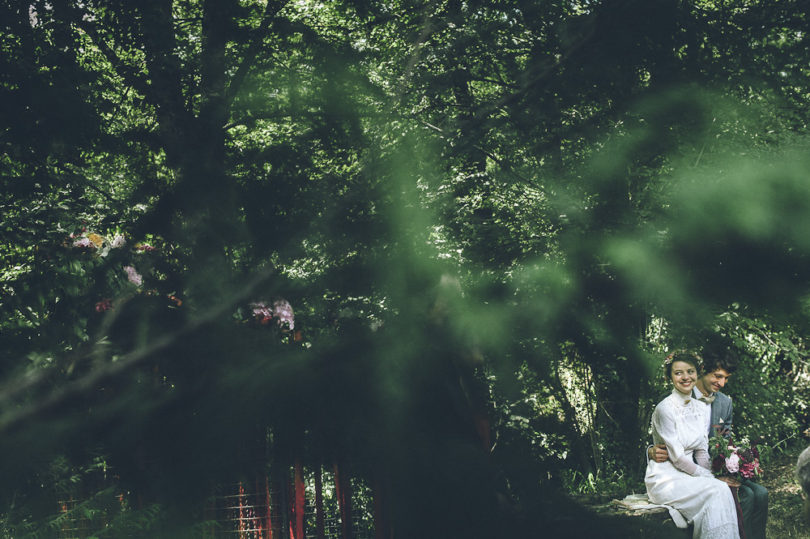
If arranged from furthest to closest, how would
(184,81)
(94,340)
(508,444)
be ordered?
(508,444) < (184,81) < (94,340)

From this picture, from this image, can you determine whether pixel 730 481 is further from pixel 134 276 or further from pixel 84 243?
pixel 84 243

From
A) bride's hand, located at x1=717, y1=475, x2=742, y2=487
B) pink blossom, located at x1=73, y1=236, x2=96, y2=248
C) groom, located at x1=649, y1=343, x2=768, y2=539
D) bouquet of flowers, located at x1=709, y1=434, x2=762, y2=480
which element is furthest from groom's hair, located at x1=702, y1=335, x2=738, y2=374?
pink blossom, located at x1=73, y1=236, x2=96, y2=248

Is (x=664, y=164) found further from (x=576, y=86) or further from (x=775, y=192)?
(x=576, y=86)

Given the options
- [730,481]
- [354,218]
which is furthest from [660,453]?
[354,218]

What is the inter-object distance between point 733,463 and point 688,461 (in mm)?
263

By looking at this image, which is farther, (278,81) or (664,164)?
(664,164)

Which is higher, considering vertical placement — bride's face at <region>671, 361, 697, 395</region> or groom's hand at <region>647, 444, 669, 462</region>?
bride's face at <region>671, 361, 697, 395</region>

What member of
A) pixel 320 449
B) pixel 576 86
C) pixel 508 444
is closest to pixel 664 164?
pixel 576 86

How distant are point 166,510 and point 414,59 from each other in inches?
93.0

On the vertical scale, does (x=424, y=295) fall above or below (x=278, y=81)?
below

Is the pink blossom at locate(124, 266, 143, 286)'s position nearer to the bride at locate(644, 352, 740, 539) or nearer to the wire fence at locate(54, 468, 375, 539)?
the wire fence at locate(54, 468, 375, 539)

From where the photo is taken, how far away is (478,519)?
215 inches

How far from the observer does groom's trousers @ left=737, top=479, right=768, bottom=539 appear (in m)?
4.60

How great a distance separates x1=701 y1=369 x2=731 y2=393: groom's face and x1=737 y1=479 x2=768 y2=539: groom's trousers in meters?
0.62
